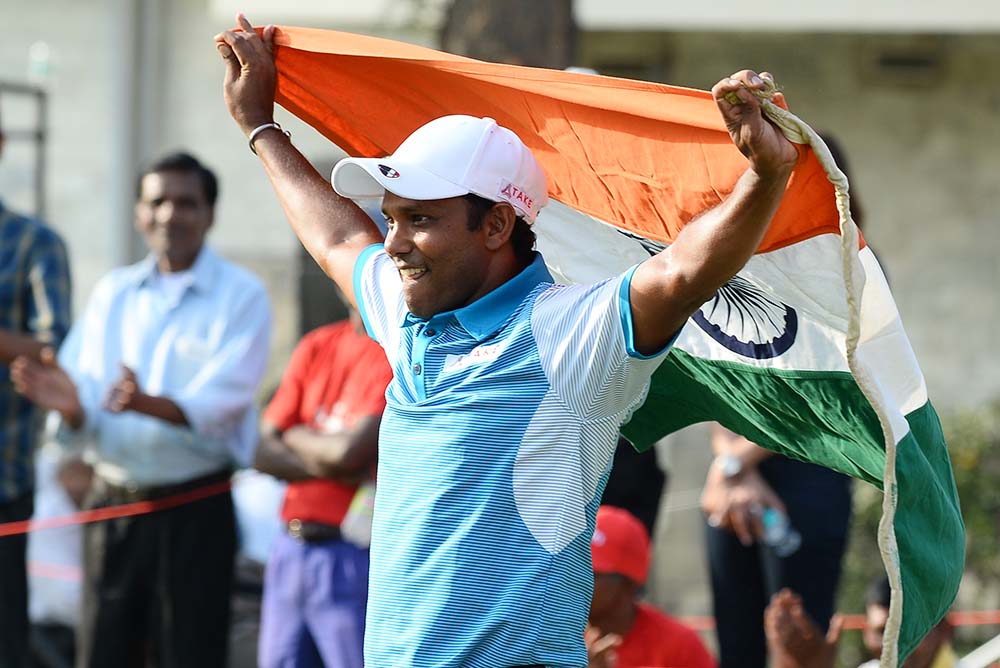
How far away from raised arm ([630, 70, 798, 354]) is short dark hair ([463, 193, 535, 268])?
408 millimetres

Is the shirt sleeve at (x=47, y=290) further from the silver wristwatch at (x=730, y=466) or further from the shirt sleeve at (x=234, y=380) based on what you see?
the silver wristwatch at (x=730, y=466)

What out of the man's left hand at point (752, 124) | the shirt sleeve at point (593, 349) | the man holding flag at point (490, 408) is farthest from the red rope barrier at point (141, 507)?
the man's left hand at point (752, 124)

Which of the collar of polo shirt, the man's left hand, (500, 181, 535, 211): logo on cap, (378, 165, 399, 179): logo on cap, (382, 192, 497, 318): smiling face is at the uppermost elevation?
the man's left hand

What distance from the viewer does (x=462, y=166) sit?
316 centimetres

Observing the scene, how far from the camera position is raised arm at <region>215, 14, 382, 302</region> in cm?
378

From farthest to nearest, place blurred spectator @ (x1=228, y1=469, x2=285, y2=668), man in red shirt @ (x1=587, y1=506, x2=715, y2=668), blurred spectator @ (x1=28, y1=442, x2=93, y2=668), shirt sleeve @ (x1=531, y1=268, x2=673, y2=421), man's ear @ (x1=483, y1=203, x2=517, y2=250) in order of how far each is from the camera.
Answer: blurred spectator @ (x1=28, y1=442, x2=93, y2=668) < blurred spectator @ (x1=228, y1=469, x2=285, y2=668) < man in red shirt @ (x1=587, y1=506, x2=715, y2=668) < man's ear @ (x1=483, y1=203, x2=517, y2=250) < shirt sleeve @ (x1=531, y1=268, x2=673, y2=421)

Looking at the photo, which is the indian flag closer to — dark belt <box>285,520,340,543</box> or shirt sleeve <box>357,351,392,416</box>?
shirt sleeve <box>357,351,392,416</box>

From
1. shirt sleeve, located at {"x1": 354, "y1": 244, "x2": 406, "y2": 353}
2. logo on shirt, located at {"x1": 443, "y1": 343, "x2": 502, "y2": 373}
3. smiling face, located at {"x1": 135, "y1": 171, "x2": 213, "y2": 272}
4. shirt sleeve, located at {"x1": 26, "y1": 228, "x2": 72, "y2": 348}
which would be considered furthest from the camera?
smiling face, located at {"x1": 135, "y1": 171, "x2": 213, "y2": 272}

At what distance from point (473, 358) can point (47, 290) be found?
11.4ft

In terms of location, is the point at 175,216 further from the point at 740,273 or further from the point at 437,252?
the point at 740,273

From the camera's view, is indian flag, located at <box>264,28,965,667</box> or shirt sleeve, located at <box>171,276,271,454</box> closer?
indian flag, located at <box>264,28,965,667</box>

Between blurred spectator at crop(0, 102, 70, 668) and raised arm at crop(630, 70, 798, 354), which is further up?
raised arm at crop(630, 70, 798, 354)

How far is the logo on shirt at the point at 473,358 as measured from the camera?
10.2ft

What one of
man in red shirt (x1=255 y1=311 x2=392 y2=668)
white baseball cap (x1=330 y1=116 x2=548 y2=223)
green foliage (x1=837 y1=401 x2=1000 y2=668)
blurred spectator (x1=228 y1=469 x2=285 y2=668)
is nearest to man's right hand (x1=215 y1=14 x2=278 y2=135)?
white baseball cap (x1=330 y1=116 x2=548 y2=223)
